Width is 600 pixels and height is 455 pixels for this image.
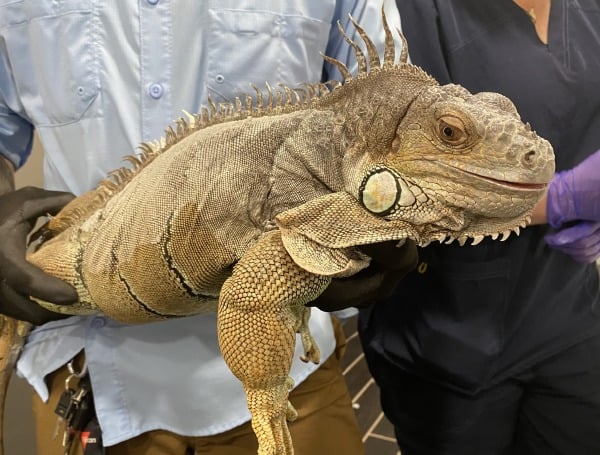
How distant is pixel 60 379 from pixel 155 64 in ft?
2.80

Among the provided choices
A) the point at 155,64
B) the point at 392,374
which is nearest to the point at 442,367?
the point at 392,374

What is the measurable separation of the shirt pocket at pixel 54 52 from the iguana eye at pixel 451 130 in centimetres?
91

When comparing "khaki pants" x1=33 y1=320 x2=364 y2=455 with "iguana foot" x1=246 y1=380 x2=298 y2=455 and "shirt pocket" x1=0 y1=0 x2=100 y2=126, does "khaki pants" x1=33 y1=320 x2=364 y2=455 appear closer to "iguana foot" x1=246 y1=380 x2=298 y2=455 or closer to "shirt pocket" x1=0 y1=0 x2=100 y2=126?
"iguana foot" x1=246 y1=380 x2=298 y2=455

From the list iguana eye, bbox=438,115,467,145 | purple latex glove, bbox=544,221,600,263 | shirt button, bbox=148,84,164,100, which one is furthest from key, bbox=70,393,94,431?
purple latex glove, bbox=544,221,600,263

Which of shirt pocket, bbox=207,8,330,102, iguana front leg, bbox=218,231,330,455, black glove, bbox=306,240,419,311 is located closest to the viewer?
iguana front leg, bbox=218,231,330,455

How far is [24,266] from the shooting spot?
1302mm

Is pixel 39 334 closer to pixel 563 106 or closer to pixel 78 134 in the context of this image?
pixel 78 134

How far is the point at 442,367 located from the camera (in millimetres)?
1894

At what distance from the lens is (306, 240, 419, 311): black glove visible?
110 centimetres

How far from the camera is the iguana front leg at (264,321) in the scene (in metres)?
0.96

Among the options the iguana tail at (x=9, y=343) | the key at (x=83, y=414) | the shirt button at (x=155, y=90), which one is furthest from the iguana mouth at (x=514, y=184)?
the iguana tail at (x=9, y=343)

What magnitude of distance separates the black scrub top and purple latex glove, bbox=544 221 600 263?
77mm

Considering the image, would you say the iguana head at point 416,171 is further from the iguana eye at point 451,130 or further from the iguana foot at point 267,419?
the iguana foot at point 267,419

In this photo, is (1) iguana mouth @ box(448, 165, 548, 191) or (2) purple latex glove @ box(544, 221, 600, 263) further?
(2) purple latex glove @ box(544, 221, 600, 263)
